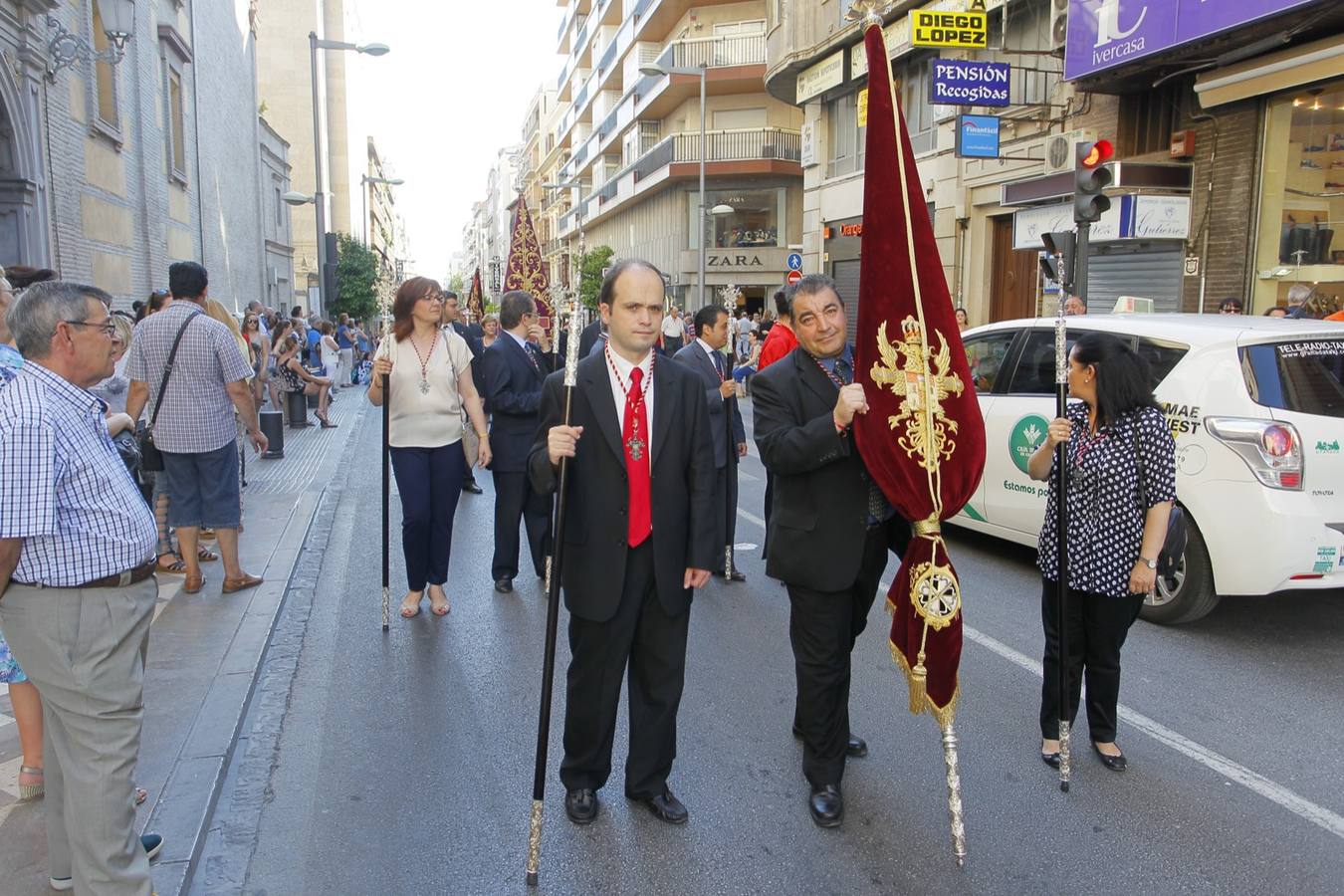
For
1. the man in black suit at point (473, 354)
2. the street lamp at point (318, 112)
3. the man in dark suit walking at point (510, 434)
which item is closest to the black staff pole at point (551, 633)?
the man in black suit at point (473, 354)

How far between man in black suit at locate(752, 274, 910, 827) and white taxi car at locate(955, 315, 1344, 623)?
7.55ft

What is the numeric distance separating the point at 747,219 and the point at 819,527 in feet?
125

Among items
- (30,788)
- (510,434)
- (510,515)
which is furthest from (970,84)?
(30,788)

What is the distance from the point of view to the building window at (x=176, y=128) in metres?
18.5

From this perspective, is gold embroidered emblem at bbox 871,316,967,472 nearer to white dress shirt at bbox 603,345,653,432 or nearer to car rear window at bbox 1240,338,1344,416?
white dress shirt at bbox 603,345,653,432

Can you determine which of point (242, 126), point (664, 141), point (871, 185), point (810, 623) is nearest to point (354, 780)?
point (810, 623)

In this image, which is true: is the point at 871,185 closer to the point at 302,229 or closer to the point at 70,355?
the point at 70,355

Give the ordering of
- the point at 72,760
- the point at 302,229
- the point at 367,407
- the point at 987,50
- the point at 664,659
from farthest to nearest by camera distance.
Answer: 1. the point at 302,229
2. the point at 367,407
3. the point at 987,50
4. the point at 664,659
5. the point at 72,760

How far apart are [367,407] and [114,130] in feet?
26.2

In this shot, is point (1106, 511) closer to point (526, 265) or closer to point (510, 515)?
point (510, 515)

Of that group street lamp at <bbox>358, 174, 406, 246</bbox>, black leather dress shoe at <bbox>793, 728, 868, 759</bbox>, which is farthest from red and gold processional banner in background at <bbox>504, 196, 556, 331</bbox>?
street lamp at <bbox>358, 174, 406, 246</bbox>

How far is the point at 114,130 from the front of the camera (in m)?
14.3

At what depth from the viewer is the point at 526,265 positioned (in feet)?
44.8

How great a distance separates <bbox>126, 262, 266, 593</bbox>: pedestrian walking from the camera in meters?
6.14
